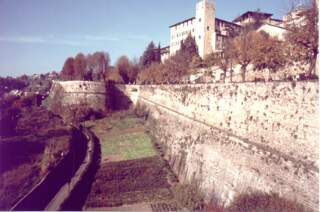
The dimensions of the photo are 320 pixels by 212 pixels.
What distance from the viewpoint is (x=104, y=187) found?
10578 mm

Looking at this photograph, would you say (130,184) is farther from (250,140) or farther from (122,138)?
(122,138)

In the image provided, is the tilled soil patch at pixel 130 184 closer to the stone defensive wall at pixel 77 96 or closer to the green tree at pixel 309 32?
the green tree at pixel 309 32

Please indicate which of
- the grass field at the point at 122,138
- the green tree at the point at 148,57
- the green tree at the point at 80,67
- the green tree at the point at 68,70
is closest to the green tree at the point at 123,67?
the green tree at the point at 148,57

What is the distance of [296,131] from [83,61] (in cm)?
2261

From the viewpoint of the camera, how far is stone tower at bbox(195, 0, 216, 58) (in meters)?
27.2

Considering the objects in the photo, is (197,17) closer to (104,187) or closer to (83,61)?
(83,61)

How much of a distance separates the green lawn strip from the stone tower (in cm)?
1411

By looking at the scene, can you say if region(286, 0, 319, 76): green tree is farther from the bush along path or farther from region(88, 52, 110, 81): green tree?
region(88, 52, 110, 81): green tree

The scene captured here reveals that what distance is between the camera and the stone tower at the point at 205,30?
1069 inches

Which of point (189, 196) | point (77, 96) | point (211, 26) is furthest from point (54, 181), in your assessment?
point (211, 26)

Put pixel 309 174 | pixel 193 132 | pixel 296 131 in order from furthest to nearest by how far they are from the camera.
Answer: pixel 193 132
pixel 296 131
pixel 309 174

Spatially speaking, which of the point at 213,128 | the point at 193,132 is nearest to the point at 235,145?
the point at 213,128

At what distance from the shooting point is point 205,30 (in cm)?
2777

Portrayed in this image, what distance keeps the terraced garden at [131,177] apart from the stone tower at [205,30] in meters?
14.1
